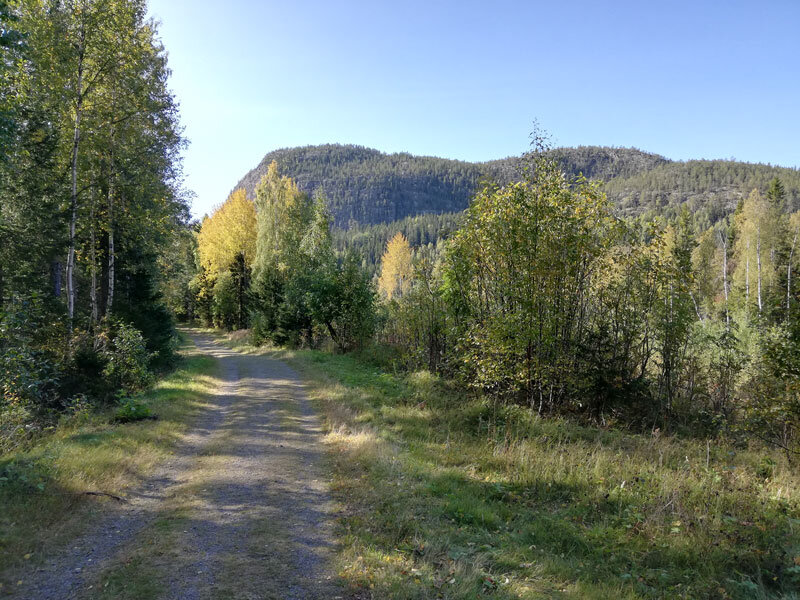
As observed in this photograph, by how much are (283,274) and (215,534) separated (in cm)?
2634

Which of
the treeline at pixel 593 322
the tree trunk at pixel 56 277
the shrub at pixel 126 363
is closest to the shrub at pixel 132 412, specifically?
the shrub at pixel 126 363

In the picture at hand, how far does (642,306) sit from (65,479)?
1217 centimetres

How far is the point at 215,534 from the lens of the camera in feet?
16.2

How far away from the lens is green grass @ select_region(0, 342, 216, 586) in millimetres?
4590

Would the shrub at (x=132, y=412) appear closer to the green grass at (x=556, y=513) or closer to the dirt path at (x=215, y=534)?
the dirt path at (x=215, y=534)

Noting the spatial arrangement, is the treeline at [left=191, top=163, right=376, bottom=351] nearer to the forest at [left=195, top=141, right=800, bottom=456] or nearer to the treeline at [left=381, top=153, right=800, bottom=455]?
the forest at [left=195, top=141, right=800, bottom=456]

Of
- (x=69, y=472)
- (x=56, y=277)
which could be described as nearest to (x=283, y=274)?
(x=56, y=277)

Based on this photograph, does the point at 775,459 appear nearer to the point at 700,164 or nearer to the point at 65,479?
the point at 65,479

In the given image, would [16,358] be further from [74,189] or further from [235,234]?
[235,234]

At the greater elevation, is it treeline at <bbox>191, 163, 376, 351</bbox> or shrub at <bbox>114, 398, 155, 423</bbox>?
treeline at <bbox>191, 163, 376, 351</bbox>

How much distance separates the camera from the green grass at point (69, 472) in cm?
459

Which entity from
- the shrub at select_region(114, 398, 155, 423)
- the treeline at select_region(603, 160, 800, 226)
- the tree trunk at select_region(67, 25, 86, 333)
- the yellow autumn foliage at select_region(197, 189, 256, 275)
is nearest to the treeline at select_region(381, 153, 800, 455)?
the shrub at select_region(114, 398, 155, 423)

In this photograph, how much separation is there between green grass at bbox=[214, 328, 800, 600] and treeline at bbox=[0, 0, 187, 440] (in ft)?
23.3

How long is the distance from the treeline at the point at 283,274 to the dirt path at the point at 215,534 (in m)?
14.6
